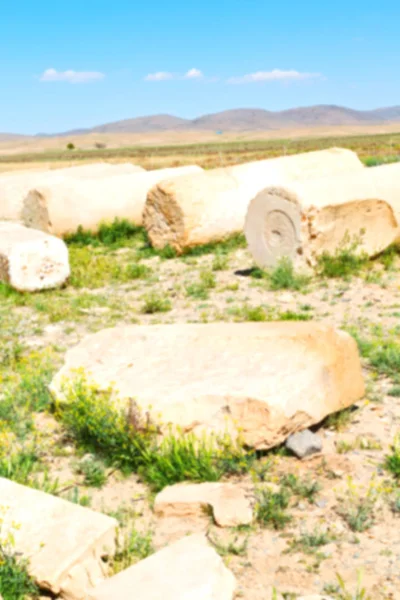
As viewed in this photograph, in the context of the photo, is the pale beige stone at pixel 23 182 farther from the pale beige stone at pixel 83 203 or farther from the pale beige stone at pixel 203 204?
the pale beige stone at pixel 203 204

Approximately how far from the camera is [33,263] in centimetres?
888

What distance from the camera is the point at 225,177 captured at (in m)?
11.4

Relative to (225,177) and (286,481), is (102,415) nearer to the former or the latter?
(286,481)

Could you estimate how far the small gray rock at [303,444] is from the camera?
416 centimetres

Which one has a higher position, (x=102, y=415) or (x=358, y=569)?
(x=102, y=415)

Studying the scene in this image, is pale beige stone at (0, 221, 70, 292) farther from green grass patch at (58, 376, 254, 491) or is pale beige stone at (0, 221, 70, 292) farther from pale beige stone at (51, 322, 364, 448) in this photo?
green grass patch at (58, 376, 254, 491)

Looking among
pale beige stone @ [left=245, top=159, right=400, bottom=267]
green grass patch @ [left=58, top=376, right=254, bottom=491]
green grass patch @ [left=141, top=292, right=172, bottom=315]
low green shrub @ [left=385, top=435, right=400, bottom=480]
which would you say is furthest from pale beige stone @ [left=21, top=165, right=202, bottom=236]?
low green shrub @ [left=385, top=435, right=400, bottom=480]

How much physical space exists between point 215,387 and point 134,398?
1.65 feet

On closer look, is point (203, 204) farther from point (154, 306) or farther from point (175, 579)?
point (175, 579)

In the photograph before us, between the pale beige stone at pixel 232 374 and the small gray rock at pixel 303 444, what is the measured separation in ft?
0.15

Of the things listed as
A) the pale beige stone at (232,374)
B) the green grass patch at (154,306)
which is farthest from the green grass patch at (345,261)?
the pale beige stone at (232,374)

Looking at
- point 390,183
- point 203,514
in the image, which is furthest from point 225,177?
point 203,514

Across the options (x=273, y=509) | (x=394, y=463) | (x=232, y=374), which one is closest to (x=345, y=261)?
(x=232, y=374)

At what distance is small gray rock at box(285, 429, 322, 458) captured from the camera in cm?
416
